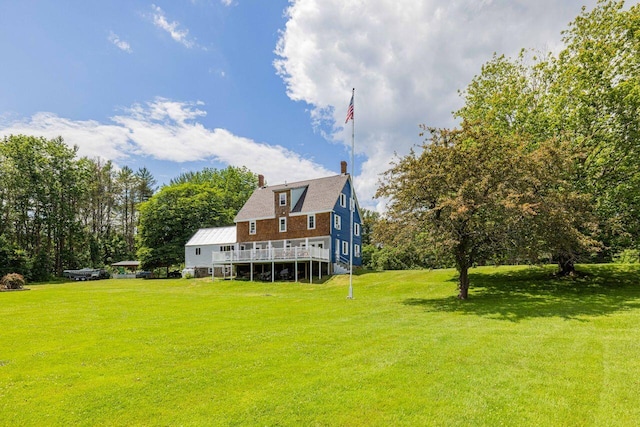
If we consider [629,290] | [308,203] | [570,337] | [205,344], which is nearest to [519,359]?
[570,337]

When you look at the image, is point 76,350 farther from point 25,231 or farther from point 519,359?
point 25,231

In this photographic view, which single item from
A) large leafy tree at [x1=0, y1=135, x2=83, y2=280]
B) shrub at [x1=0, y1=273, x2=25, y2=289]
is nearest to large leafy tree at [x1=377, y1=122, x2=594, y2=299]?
shrub at [x1=0, y1=273, x2=25, y2=289]

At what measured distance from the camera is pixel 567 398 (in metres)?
5.66

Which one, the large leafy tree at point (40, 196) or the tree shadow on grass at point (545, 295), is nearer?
the tree shadow on grass at point (545, 295)

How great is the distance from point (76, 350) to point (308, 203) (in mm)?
25609

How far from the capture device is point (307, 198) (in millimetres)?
Answer: 33844

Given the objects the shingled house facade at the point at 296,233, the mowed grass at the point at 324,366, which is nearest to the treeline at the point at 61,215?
the shingled house facade at the point at 296,233

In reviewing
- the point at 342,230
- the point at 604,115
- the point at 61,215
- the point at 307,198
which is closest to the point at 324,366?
the point at 604,115

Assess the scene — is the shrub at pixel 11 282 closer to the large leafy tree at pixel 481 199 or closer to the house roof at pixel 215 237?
the house roof at pixel 215 237

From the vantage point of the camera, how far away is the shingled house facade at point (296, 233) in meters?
31.1

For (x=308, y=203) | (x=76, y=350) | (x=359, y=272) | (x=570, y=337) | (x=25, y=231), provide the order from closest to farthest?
(x=76, y=350), (x=570, y=337), (x=359, y=272), (x=308, y=203), (x=25, y=231)

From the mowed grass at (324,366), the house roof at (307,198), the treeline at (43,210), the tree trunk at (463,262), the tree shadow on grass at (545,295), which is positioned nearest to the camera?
the mowed grass at (324,366)

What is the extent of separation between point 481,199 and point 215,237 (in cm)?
3105

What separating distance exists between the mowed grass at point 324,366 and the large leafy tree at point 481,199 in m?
2.95
